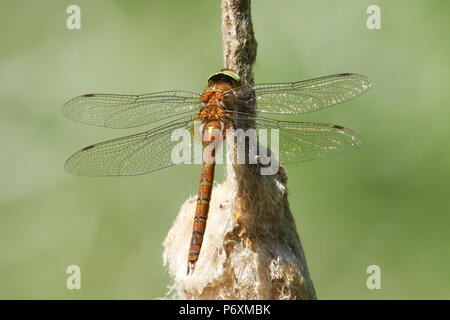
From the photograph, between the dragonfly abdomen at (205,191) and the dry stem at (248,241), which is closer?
the dry stem at (248,241)

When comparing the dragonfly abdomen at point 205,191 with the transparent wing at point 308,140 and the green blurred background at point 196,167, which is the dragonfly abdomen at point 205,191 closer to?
the transparent wing at point 308,140

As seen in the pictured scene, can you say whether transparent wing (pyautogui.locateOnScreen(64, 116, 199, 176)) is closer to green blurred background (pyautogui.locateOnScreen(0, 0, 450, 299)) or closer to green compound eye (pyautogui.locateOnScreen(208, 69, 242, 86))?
green compound eye (pyautogui.locateOnScreen(208, 69, 242, 86))

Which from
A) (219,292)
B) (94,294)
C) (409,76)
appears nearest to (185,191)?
(94,294)

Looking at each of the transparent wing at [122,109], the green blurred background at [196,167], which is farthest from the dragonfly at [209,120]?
the green blurred background at [196,167]

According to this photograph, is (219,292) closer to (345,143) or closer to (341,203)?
(345,143)

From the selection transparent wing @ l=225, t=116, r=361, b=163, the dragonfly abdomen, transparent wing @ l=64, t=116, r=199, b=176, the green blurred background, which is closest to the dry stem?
the dragonfly abdomen
